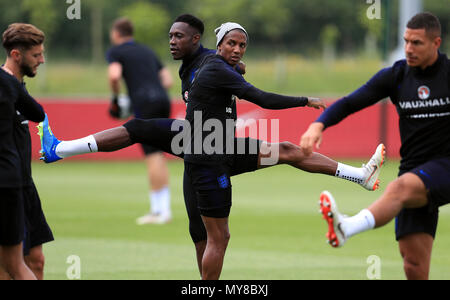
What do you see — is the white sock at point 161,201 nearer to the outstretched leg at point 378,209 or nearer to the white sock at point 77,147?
the white sock at point 77,147

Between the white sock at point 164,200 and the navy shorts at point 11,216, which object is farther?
the white sock at point 164,200

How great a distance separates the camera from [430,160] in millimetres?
5883

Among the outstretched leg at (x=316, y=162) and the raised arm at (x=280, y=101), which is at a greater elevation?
the raised arm at (x=280, y=101)

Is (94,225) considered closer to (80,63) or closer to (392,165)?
(392,165)

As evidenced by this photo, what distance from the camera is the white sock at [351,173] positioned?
23.3 feet

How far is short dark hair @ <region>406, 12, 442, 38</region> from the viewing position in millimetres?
5857

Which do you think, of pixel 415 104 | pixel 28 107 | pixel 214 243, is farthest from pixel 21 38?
pixel 415 104

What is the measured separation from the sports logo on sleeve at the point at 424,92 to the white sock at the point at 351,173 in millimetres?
1400

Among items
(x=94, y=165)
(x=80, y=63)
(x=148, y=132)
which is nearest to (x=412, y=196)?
(x=148, y=132)

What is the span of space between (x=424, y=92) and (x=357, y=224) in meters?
1.19

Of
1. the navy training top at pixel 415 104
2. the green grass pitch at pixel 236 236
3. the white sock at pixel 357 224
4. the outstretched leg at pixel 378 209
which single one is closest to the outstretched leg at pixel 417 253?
the outstretched leg at pixel 378 209

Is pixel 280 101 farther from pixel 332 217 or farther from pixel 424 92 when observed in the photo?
pixel 332 217

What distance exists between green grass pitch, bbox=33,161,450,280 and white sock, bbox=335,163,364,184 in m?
1.61

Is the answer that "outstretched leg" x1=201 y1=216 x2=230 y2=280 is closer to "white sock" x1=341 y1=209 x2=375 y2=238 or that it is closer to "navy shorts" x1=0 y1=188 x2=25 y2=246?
"white sock" x1=341 y1=209 x2=375 y2=238
